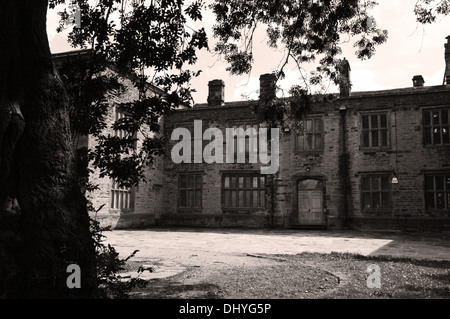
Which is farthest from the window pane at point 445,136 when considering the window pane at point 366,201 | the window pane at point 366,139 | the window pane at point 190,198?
the window pane at point 190,198

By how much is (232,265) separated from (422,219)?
1264cm

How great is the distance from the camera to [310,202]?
19.4 metres

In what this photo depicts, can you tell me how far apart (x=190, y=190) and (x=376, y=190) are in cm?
958

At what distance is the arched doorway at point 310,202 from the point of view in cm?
1920

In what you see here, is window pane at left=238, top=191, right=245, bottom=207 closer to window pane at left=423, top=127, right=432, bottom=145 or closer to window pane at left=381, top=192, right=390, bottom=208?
window pane at left=381, top=192, right=390, bottom=208

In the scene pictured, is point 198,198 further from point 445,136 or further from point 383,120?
point 445,136

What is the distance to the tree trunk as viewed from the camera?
11.6ft

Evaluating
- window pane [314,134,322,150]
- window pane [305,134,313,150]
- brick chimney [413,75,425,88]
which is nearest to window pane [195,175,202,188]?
window pane [305,134,313,150]

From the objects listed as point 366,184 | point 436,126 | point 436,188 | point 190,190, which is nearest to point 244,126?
point 190,190

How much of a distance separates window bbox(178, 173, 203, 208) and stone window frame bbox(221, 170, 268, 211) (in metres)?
1.40

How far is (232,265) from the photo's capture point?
7.96 m
